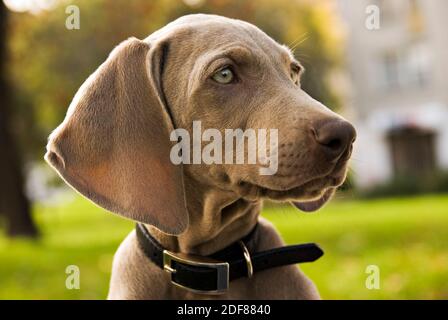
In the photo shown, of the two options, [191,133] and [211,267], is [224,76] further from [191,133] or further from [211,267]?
[211,267]

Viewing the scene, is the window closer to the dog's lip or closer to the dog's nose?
the dog's lip

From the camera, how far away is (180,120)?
2715 millimetres

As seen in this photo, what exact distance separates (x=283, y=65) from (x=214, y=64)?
33 centimetres

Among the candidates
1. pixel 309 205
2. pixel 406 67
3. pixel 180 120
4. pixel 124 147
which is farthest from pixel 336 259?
pixel 406 67

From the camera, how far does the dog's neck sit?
2.75 meters

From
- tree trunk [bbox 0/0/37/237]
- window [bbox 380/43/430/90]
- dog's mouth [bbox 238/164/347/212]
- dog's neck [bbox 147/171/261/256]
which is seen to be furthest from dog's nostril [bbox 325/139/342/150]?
window [bbox 380/43/430/90]

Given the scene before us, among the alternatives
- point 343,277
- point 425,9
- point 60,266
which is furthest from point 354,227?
point 425,9

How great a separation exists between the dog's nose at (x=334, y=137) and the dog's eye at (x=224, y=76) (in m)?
0.45

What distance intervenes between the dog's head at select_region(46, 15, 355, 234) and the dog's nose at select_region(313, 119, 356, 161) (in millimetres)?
34

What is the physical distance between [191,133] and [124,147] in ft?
0.87

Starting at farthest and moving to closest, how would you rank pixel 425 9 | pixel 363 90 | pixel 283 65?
pixel 363 90 → pixel 425 9 → pixel 283 65

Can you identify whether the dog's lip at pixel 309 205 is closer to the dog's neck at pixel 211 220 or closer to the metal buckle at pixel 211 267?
the dog's neck at pixel 211 220

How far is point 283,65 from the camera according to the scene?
110 inches
